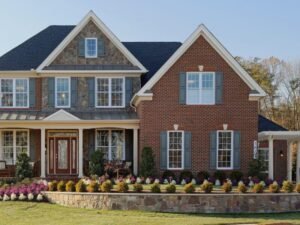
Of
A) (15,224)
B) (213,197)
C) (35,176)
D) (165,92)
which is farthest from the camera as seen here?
(35,176)

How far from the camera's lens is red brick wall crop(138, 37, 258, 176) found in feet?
81.4

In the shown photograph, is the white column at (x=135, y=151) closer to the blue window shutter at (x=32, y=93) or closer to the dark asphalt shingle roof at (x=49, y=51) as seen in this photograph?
the dark asphalt shingle roof at (x=49, y=51)

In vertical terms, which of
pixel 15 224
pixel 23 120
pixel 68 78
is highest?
pixel 68 78

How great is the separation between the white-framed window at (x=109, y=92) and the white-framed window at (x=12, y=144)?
4.41m

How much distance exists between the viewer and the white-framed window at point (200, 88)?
24.9 meters

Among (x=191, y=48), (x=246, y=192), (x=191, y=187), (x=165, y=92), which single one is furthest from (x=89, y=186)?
(x=191, y=48)

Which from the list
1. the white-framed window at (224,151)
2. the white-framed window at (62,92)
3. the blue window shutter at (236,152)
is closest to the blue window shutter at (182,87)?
the white-framed window at (224,151)

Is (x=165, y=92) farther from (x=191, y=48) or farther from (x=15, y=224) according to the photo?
(x=15, y=224)

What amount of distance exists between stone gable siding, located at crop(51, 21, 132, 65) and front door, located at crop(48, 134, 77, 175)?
4.21 m

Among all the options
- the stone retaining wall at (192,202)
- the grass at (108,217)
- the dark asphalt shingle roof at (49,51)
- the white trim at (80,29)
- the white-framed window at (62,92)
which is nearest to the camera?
the grass at (108,217)

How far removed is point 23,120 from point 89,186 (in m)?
8.31

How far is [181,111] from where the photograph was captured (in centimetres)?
2488

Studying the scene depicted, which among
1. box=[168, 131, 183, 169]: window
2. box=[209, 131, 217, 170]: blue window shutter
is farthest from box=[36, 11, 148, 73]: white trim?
box=[209, 131, 217, 170]: blue window shutter

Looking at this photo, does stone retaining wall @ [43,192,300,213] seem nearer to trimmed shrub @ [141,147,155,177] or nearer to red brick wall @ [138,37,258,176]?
trimmed shrub @ [141,147,155,177]
